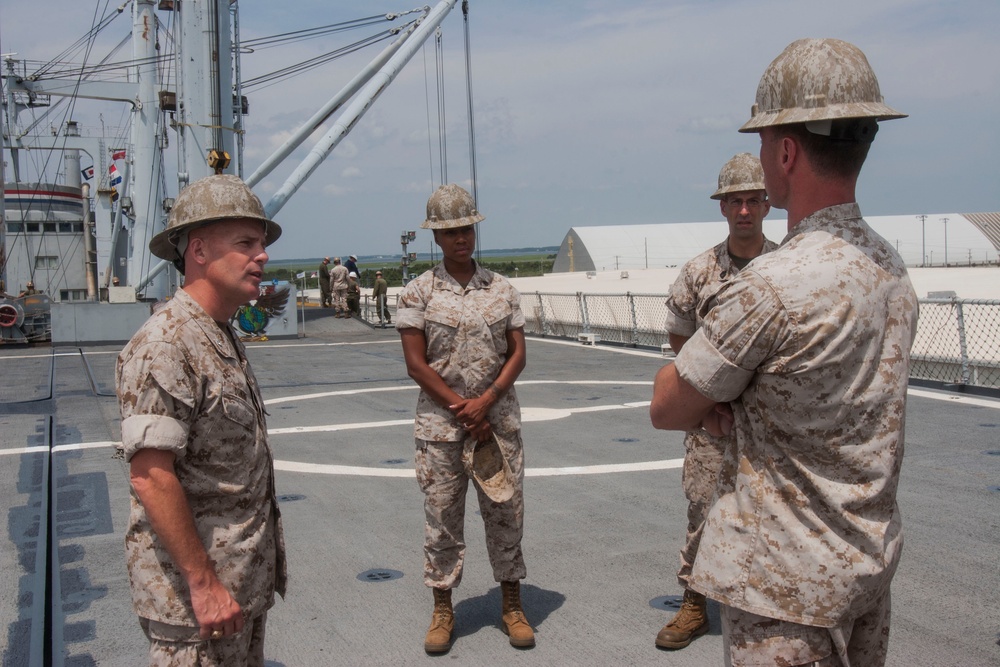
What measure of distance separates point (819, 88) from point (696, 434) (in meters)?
2.33

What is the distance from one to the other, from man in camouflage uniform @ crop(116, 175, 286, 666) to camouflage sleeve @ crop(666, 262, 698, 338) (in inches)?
88.0

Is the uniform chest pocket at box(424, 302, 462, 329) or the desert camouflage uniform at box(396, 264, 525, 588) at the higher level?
the uniform chest pocket at box(424, 302, 462, 329)

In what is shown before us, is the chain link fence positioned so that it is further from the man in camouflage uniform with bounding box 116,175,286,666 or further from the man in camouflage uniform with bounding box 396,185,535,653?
the man in camouflage uniform with bounding box 116,175,286,666

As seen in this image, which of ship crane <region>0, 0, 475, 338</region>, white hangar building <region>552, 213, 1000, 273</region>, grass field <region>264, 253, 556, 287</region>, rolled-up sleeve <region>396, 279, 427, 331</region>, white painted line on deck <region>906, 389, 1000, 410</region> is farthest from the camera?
white hangar building <region>552, 213, 1000, 273</region>

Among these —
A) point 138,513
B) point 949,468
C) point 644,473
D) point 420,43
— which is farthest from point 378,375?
point 420,43

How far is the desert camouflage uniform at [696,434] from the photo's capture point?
416cm

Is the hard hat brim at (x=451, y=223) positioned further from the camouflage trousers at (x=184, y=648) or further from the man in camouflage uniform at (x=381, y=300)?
the man in camouflage uniform at (x=381, y=300)

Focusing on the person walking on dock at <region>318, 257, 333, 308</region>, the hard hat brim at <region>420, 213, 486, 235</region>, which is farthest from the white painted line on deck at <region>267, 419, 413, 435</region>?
the person walking on dock at <region>318, 257, 333, 308</region>

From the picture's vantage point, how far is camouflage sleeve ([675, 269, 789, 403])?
2074 millimetres

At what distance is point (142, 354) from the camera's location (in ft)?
8.31

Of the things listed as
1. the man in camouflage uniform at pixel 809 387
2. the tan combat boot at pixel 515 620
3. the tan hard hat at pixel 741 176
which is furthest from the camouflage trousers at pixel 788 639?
the tan hard hat at pixel 741 176

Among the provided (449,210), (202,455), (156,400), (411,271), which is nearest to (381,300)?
(449,210)

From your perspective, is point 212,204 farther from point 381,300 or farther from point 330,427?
point 381,300

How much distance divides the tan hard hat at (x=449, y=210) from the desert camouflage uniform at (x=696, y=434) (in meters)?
1.08
